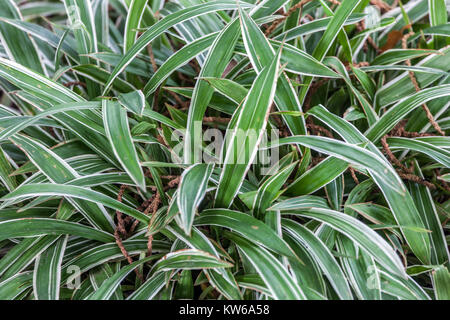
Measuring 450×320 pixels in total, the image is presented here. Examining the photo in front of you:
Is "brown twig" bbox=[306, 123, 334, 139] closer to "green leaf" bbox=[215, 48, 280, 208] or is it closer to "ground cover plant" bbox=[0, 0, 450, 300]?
"ground cover plant" bbox=[0, 0, 450, 300]

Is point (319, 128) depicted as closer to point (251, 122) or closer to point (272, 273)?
point (251, 122)

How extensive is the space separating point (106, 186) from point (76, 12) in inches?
16.5

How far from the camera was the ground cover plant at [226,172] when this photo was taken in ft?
2.21

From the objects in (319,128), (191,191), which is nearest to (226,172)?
(191,191)

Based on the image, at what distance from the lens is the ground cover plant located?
674 mm

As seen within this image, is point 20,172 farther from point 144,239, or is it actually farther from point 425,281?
point 425,281

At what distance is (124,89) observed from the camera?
955 mm

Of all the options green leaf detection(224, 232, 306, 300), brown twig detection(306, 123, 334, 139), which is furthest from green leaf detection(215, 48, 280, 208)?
brown twig detection(306, 123, 334, 139)

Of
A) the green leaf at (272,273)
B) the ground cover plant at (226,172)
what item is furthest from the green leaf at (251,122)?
the green leaf at (272,273)

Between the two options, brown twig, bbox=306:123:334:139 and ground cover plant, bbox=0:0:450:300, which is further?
brown twig, bbox=306:123:334:139

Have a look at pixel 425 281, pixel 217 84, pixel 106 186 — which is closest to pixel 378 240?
pixel 425 281

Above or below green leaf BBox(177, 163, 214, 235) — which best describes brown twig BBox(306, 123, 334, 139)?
above

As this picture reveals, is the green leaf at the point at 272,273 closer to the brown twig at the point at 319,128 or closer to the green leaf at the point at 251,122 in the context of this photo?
the green leaf at the point at 251,122
